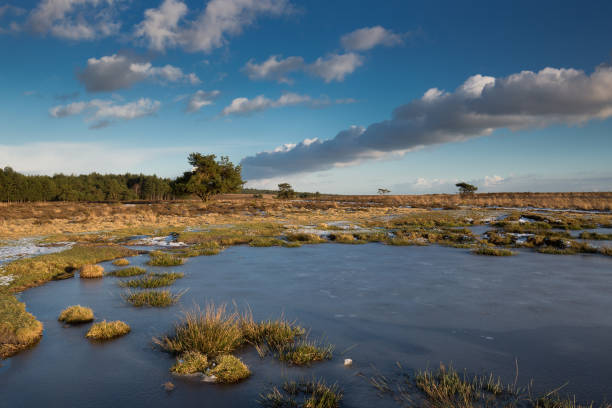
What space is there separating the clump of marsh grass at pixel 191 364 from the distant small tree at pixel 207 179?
64461 mm

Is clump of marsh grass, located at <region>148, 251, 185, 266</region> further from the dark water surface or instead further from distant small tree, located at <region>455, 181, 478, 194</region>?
distant small tree, located at <region>455, 181, 478, 194</region>

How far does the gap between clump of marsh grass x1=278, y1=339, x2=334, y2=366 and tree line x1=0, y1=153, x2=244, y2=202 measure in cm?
6392

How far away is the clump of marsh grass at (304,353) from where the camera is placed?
24.1 ft

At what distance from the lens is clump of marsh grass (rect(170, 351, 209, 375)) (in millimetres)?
6941

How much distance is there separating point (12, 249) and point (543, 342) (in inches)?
1087

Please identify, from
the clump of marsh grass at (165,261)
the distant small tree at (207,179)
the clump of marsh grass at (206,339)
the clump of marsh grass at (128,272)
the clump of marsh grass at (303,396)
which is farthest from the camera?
the distant small tree at (207,179)

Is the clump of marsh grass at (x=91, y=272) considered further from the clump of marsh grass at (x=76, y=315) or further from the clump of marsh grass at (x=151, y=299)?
the clump of marsh grass at (x=76, y=315)

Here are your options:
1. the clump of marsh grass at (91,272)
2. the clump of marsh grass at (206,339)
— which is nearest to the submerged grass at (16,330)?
the clump of marsh grass at (206,339)

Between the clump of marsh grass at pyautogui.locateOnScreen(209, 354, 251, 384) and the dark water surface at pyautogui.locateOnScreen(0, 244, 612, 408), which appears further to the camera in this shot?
the clump of marsh grass at pyautogui.locateOnScreen(209, 354, 251, 384)

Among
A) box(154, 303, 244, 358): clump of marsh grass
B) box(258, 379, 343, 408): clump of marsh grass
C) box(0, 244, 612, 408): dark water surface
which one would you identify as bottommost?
box(0, 244, 612, 408): dark water surface

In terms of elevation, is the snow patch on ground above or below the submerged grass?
above

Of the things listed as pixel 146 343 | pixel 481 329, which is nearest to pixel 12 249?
pixel 146 343

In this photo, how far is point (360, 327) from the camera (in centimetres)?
952

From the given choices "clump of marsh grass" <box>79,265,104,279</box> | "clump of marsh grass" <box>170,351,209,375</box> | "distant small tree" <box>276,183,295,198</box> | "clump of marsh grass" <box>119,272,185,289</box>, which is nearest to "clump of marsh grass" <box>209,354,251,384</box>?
"clump of marsh grass" <box>170,351,209,375</box>
